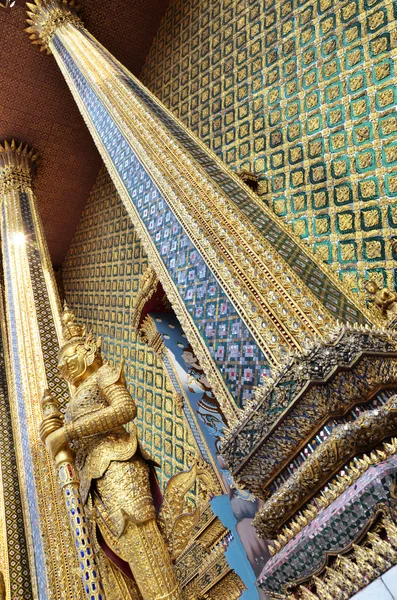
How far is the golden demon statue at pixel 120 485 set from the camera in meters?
2.87

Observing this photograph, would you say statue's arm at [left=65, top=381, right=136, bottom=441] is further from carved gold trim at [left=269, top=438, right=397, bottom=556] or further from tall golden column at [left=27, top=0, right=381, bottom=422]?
carved gold trim at [left=269, top=438, right=397, bottom=556]

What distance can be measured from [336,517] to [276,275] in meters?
1.20

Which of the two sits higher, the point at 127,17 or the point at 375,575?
the point at 127,17

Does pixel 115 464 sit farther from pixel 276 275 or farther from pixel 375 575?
pixel 375 575

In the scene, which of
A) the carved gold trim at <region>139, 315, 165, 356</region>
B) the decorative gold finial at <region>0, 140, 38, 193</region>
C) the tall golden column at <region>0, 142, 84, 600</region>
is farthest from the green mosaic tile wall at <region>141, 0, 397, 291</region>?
the decorative gold finial at <region>0, 140, 38, 193</region>

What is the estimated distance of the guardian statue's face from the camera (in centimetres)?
373

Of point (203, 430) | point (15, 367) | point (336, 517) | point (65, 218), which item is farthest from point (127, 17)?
point (336, 517)

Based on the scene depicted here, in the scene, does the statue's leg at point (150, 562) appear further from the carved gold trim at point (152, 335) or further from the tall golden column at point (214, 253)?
the carved gold trim at point (152, 335)

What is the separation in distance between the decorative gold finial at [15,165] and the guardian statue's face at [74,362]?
4.50m

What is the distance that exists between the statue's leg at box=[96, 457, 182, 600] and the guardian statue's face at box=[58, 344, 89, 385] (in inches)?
32.1

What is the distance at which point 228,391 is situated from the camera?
92.0 inches

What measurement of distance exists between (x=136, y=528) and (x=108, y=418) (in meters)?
0.64

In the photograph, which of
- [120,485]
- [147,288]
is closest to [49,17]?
[147,288]

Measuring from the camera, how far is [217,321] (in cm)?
258
